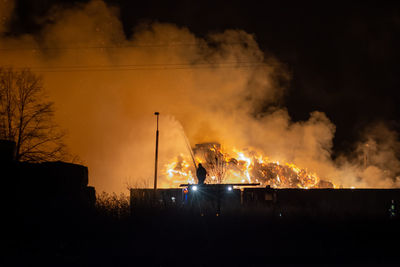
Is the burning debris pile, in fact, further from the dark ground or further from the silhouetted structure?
the silhouetted structure

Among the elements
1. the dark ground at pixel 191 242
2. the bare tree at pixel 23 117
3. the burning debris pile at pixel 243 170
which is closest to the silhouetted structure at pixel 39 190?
the dark ground at pixel 191 242

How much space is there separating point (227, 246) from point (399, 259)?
446 centimetres

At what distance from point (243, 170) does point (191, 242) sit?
34.4m

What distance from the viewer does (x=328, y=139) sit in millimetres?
52844

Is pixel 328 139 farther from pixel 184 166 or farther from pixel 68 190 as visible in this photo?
pixel 68 190

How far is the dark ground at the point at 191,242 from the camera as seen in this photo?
9.34m

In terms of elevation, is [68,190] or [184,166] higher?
[184,166]

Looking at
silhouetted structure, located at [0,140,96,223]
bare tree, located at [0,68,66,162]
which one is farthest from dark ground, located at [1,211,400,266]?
bare tree, located at [0,68,66,162]

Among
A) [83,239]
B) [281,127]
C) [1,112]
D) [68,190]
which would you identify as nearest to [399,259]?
[83,239]

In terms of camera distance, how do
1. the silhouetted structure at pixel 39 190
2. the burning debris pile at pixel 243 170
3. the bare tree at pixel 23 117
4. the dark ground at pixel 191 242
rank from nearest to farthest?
the dark ground at pixel 191 242
the silhouetted structure at pixel 39 190
the bare tree at pixel 23 117
the burning debris pile at pixel 243 170

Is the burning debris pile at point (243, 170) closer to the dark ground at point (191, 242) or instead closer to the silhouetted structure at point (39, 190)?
the dark ground at point (191, 242)

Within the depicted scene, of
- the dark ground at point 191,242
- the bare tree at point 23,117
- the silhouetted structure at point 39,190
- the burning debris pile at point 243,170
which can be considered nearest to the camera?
the dark ground at point 191,242

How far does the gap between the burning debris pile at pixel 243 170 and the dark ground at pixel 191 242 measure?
2589cm

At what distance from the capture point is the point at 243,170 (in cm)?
4494
